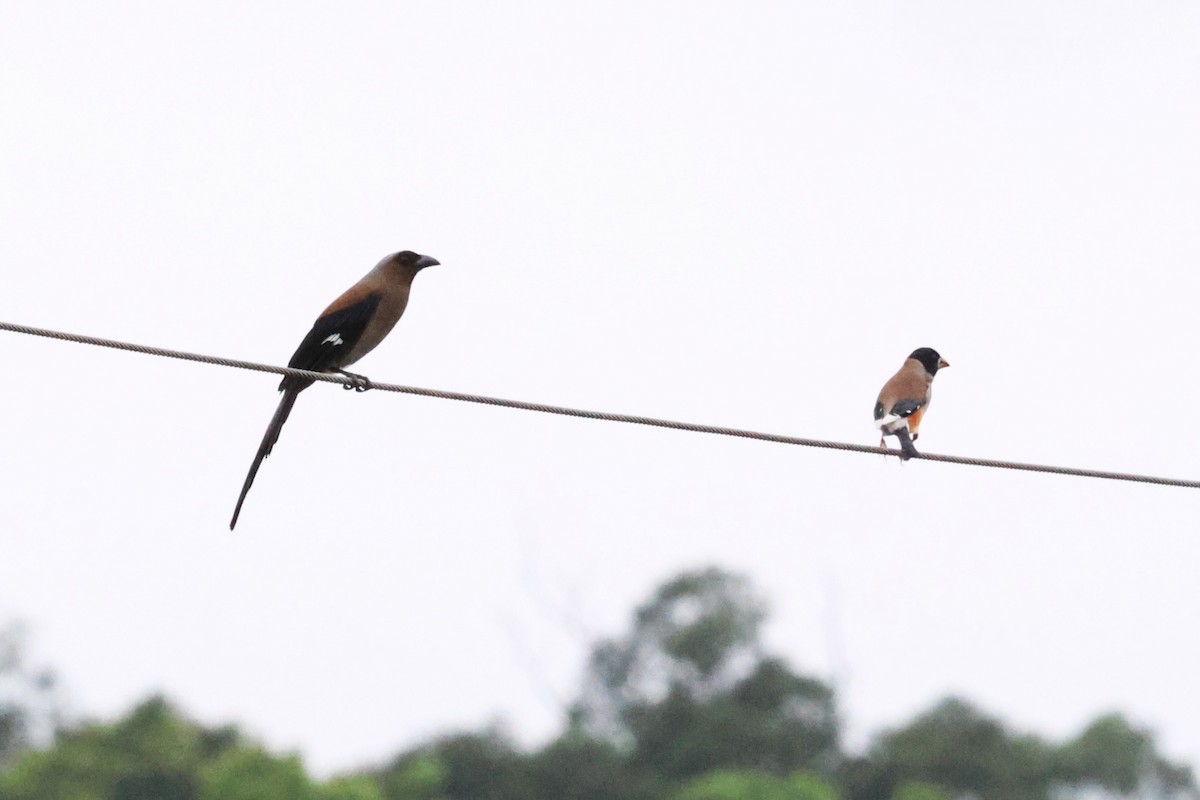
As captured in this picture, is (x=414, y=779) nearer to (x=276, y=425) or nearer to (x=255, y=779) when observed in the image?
(x=255, y=779)

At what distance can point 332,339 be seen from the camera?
902 centimetres

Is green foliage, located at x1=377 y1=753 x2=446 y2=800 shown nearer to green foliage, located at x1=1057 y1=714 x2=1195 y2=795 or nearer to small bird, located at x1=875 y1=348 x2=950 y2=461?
green foliage, located at x1=1057 y1=714 x2=1195 y2=795

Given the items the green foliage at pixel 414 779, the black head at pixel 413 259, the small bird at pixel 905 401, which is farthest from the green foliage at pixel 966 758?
the black head at pixel 413 259

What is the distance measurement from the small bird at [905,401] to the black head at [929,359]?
0.05 ft

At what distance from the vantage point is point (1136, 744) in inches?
3098

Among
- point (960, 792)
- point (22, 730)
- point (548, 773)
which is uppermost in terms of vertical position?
point (960, 792)

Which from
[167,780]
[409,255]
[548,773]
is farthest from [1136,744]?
[409,255]

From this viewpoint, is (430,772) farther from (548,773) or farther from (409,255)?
(409,255)

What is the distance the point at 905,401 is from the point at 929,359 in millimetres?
1596

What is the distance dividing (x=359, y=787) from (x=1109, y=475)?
200ft

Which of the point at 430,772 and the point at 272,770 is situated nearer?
the point at 272,770

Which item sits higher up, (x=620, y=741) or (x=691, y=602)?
(x=691, y=602)

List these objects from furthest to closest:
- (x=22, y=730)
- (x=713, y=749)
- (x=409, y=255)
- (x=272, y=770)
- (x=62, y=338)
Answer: (x=713, y=749) → (x=22, y=730) → (x=272, y=770) → (x=409, y=255) → (x=62, y=338)

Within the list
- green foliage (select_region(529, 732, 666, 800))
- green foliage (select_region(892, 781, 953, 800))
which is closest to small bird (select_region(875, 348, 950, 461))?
green foliage (select_region(892, 781, 953, 800))
